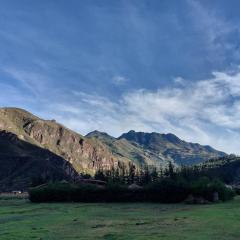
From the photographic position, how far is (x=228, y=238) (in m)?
29.1

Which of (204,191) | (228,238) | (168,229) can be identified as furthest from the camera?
(204,191)

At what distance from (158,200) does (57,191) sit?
23.8m

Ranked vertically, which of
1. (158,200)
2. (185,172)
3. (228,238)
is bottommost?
(228,238)

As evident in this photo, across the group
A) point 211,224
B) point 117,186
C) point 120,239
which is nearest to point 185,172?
point 117,186

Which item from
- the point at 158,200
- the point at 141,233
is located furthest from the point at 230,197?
the point at 141,233

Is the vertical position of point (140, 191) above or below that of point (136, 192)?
above

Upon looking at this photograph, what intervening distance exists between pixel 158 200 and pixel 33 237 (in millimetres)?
62026

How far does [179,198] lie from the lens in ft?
296

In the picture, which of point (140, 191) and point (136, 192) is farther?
point (136, 192)

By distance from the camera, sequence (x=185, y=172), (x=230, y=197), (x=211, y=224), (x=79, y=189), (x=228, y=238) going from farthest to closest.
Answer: (x=185, y=172), (x=79, y=189), (x=230, y=197), (x=211, y=224), (x=228, y=238)

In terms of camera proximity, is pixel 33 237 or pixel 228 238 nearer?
pixel 228 238

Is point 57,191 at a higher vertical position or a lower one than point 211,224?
higher

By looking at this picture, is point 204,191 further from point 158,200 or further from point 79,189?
point 79,189

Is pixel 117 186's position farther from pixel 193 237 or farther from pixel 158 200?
pixel 193 237
